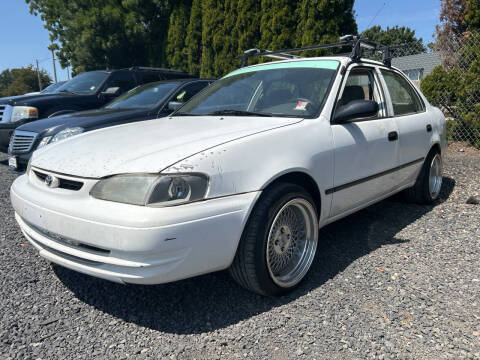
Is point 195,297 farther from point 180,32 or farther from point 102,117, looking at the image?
point 180,32

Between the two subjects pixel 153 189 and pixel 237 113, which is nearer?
pixel 153 189

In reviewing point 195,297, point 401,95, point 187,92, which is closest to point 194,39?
point 187,92

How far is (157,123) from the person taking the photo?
3143mm

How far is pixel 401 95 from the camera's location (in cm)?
391

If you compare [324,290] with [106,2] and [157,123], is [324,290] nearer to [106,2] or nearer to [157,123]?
[157,123]

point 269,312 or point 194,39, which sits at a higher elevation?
point 194,39

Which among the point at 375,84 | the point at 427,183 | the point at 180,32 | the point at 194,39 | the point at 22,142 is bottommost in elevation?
the point at 427,183

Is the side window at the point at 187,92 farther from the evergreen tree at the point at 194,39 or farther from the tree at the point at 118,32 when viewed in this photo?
the tree at the point at 118,32

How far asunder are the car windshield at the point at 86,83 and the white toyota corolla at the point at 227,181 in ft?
13.6

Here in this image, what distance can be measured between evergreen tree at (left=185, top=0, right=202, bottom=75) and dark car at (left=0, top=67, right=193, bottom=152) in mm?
7956

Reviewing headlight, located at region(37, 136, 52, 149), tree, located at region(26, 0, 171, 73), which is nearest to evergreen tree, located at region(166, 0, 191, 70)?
tree, located at region(26, 0, 171, 73)

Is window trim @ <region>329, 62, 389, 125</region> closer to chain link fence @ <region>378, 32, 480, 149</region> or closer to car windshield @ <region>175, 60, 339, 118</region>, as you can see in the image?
car windshield @ <region>175, 60, 339, 118</region>

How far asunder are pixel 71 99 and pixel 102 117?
6.63ft

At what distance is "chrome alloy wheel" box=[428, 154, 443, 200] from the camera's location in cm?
439
